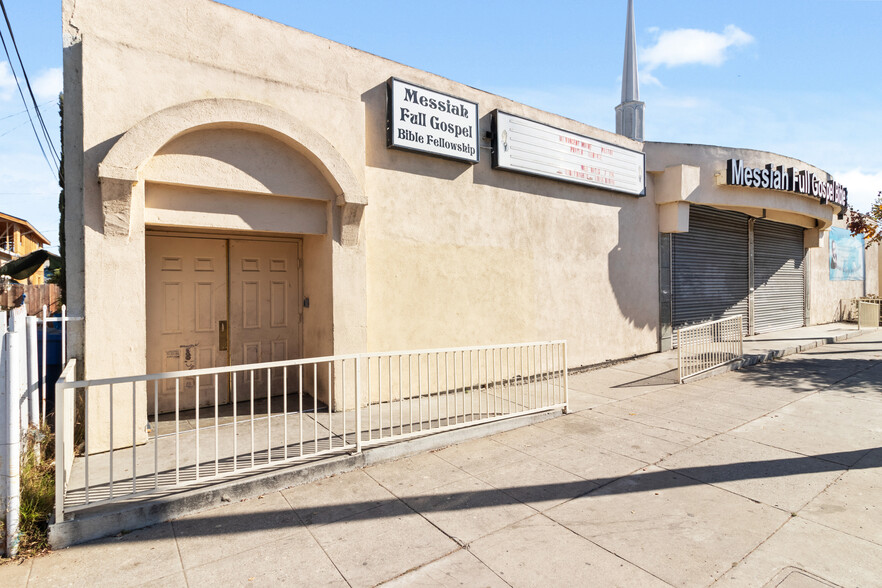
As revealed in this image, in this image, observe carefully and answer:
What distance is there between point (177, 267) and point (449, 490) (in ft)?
16.3

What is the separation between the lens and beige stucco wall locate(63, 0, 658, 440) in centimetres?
521

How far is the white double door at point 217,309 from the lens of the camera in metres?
6.54

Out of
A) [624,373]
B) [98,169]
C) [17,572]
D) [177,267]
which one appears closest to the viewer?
[17,572]

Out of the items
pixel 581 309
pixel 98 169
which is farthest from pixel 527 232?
pixel 98 169

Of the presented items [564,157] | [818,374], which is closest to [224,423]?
[564,157]

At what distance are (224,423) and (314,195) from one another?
10.9 feet

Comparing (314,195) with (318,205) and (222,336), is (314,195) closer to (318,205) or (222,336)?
(318,205)

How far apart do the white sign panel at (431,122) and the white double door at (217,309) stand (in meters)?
2.52

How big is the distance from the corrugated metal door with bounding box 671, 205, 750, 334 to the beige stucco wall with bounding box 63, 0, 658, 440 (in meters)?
3.78

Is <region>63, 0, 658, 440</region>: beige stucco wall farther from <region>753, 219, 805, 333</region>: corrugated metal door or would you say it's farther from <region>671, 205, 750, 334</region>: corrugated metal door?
<region>753, 219, 805, 333</region>: corrugated metal door

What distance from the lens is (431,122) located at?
7.84m

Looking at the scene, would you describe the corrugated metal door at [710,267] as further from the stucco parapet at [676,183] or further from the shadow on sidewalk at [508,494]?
the shadow on sidewalk at [508,494]

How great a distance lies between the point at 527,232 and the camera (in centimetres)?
935

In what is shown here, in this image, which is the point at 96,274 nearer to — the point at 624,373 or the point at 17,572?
the point at 17,572
